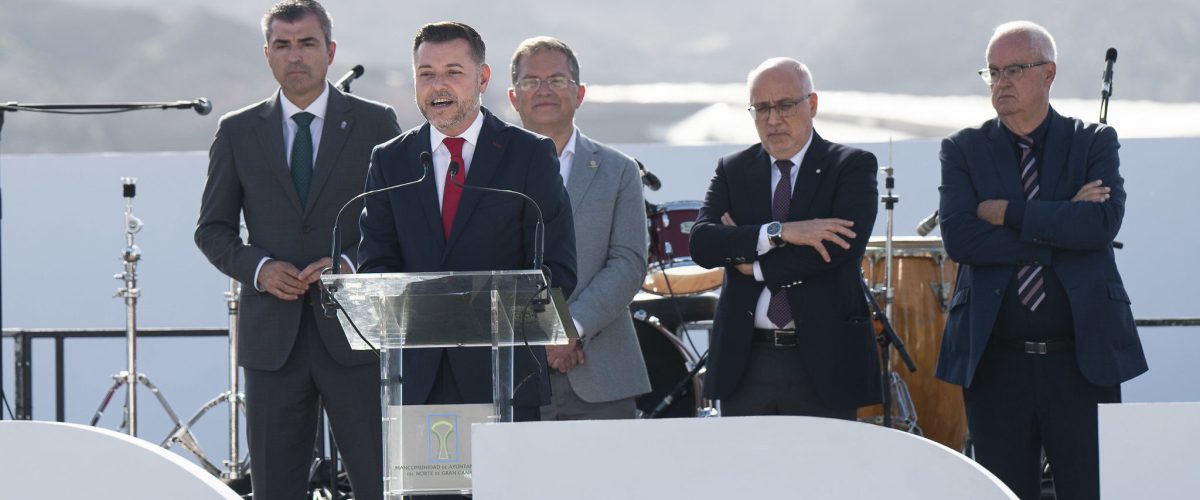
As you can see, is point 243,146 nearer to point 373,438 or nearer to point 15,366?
point 373,438

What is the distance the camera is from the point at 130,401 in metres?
5.33


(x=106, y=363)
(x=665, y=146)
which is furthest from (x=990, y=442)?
(x=106, y=363)

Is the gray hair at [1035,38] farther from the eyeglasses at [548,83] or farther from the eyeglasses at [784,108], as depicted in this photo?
the eyeglasses at [548,83]

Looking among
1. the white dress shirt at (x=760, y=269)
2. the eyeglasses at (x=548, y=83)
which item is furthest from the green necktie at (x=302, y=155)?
the white dress shirt at (x=760, y=269)

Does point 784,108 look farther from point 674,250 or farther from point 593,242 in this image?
point 674,250

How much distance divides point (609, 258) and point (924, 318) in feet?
6.53

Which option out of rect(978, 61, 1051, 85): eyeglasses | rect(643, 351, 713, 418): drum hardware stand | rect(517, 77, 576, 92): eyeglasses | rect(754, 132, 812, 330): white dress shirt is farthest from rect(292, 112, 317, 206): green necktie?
rect(978, 61, 1051, 85): eyeglasses

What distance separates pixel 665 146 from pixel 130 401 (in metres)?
2.89

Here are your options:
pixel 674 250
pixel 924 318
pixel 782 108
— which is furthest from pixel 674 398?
pixel 782 108

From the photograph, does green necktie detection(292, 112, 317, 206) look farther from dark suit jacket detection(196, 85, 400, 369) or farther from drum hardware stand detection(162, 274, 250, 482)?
drum hardware stand detection(162, 274, 250, 482)

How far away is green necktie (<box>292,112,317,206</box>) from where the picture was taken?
3.57 meters

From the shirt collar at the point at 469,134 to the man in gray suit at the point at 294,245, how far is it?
0.63 m

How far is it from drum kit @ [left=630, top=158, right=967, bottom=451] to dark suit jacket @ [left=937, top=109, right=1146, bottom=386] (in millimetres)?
1472

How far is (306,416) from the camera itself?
354cm
